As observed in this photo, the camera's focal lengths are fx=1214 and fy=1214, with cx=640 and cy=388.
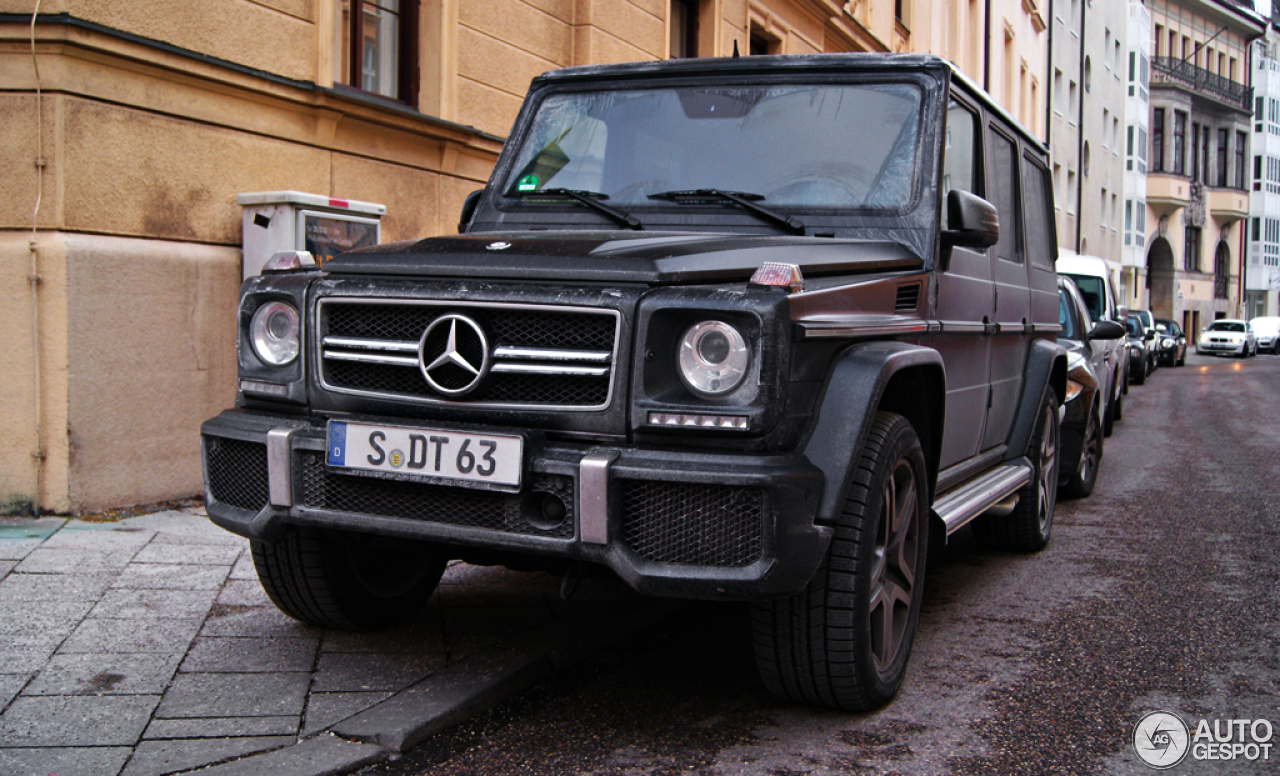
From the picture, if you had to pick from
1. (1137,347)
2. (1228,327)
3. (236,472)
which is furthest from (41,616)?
(1228,327)

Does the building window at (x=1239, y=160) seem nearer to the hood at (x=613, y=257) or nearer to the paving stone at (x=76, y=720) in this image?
the hood at (x=613, y=257)

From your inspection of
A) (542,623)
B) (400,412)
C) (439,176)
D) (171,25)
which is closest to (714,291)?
(400,412)

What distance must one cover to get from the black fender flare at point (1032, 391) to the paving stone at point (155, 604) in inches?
142

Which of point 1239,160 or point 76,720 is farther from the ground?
point 1239,160

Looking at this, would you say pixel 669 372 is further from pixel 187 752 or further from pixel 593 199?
pixel 187 752

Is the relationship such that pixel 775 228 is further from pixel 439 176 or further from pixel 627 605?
pixel 439 176

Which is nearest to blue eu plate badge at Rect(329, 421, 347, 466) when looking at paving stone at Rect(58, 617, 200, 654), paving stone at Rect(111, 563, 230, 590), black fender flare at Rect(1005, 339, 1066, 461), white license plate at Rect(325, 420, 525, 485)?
white license plate at Rect(325, 420, 525, 485)

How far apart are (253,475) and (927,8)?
913 inches

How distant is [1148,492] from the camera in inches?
342

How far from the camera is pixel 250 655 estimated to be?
4008 mm

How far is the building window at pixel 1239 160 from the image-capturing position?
206 feet

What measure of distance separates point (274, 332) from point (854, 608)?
1.89 metres

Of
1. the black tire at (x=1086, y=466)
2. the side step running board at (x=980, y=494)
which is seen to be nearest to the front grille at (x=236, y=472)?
the side step running board at (x=980, y=494)

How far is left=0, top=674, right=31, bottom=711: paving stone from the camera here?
3554 mm
